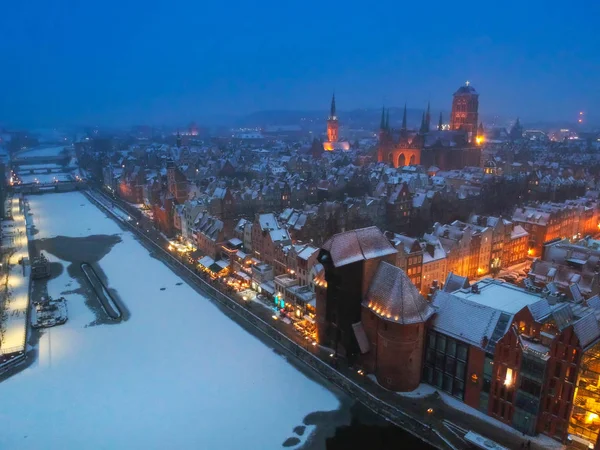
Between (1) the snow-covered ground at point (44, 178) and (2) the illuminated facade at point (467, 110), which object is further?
(2) the illuminated facade at point (467, 110)

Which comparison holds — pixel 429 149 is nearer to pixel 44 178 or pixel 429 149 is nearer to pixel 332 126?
pixel 332 126

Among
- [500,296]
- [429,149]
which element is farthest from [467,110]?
[500,296]

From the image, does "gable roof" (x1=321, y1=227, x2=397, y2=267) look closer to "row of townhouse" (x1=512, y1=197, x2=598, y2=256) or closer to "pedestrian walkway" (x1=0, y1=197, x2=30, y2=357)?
"pedestrian walkway" (x1=0, y1=197, x2=30, y2=357)

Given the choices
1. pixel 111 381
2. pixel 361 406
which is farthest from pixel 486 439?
pixel 111 381

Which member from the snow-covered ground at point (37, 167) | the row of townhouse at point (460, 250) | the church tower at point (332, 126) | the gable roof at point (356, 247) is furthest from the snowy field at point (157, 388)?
the church tower at point (332, 126)

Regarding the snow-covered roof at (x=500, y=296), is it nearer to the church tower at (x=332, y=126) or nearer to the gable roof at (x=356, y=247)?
the gable roof at (x=356, y=247)
